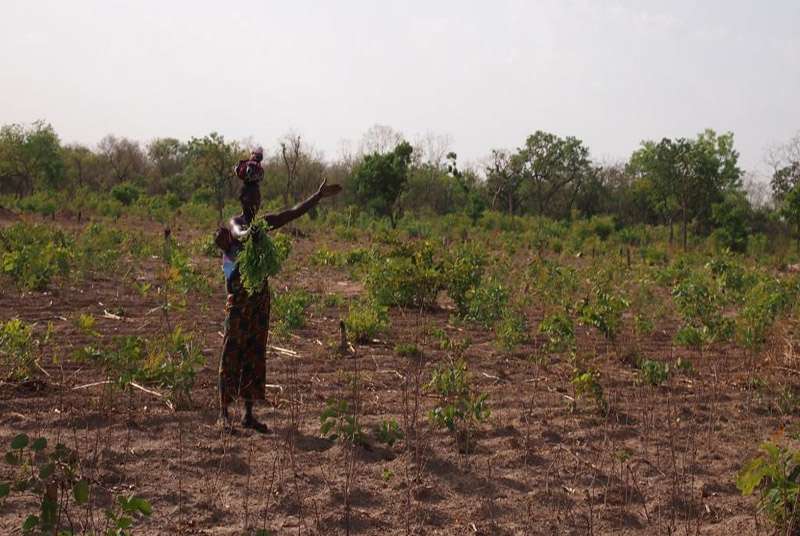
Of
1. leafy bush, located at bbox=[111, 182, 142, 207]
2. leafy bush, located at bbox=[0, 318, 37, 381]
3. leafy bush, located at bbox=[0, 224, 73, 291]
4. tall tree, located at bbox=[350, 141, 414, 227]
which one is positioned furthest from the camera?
leafy bush, located at bbox=[111, 182, 142, 207]

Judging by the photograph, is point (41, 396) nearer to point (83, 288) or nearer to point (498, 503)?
point (498, 503)

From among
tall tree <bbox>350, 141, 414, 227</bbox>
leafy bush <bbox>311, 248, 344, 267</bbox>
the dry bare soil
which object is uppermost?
tall tree <bbox>350, 141, 414, 227</bbox>

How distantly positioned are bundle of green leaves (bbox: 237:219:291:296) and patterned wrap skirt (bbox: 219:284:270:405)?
0.33 m

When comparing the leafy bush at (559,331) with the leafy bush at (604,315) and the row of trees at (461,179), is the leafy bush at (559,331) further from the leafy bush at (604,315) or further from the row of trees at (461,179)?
the row of trees at (461,179)

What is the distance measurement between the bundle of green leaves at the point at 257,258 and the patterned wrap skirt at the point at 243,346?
0.33 m

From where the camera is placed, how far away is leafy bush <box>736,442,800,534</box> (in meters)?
3.31

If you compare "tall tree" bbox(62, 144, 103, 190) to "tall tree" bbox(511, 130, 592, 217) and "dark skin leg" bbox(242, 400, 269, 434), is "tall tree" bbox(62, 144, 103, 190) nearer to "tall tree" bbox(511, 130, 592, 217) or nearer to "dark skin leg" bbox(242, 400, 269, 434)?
"tall tree" bbox(511, 130, 592, 217)

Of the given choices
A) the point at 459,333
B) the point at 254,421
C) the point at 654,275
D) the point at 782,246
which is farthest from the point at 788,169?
the point at 254,421

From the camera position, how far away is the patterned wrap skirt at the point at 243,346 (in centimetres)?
475

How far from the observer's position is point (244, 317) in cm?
477

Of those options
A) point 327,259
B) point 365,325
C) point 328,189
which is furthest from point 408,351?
point 327,259

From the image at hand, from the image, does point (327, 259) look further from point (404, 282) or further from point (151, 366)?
point (151, 366)

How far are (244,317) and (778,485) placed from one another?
299 cm

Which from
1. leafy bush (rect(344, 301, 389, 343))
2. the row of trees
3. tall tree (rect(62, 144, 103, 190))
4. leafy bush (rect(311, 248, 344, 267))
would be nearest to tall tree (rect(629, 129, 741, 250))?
the row of trees
